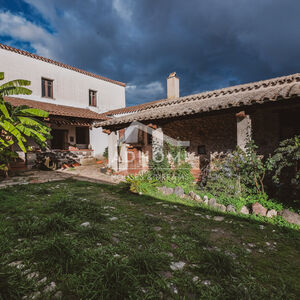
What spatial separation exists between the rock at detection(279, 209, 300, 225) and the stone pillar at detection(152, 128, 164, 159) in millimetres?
4357

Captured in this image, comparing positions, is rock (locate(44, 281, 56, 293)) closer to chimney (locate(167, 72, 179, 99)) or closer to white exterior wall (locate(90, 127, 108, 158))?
chimney (locate(167, 72, 179, 99))

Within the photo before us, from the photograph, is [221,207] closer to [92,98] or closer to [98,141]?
[98,141]

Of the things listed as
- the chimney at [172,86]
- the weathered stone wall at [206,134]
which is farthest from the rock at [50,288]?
the chimney at [172,86]

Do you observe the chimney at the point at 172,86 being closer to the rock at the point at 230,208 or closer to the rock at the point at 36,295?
the rock at the point at 230,208

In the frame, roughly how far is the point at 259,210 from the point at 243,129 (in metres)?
2.52

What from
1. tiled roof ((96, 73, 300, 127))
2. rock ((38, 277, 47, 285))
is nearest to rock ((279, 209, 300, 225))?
tiled roof ((96, 73, 300, 127))

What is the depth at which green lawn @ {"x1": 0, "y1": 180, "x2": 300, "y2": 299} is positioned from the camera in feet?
5.55

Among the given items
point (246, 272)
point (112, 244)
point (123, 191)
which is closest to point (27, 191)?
point (123, 191)

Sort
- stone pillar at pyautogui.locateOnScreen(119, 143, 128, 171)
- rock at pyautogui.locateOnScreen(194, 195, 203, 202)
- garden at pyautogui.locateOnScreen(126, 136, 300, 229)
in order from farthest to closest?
stone pillar at pyautogui.locateOnScreen(119, 143, 128, 171) < rock at pyautogui.locateOnScreen(194, 195, 203, 202) < garden at pyautogui.locateOnScreen(126, 136, 300, 229)

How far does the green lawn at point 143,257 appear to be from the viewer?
1.69 m

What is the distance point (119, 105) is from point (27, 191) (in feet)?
51.0

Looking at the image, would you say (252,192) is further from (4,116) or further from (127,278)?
(4,116)

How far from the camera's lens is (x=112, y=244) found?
2518mm

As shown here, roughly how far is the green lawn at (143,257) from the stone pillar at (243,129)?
2.54 m
